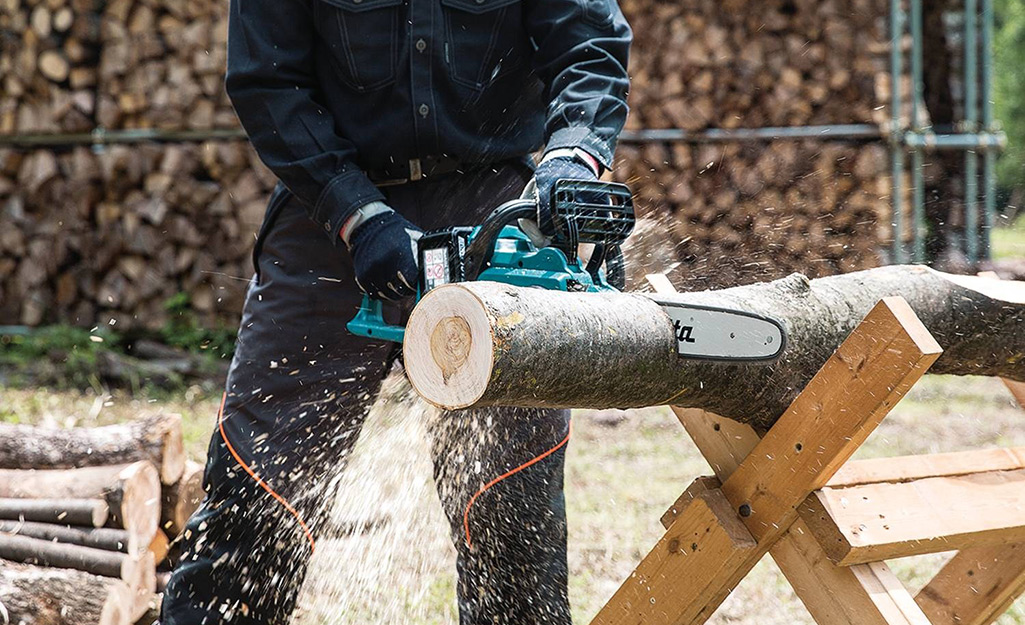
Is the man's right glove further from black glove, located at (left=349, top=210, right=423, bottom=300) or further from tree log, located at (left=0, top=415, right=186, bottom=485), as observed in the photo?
tree log, located at (left=0, top=415, right=186, bottom=485)

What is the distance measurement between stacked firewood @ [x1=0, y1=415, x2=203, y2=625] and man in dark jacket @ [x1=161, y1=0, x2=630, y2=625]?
51cm

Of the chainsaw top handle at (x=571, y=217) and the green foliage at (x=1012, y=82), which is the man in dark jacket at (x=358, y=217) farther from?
the green foliage at (x=1012, y=82)

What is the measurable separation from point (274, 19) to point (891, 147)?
466 centimetres

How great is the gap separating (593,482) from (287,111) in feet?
7.64

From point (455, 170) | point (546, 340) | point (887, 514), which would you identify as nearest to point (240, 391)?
point (455, 170)

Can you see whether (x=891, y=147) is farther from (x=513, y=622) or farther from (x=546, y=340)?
(x=546, y=340)

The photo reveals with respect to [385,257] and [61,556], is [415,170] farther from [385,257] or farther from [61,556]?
[61,556]

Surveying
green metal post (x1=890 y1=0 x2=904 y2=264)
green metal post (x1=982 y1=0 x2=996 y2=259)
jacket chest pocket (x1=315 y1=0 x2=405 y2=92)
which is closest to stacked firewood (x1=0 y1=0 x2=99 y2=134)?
jacket chest pocket (x1=315 y1=0 x2=405 y2=92)

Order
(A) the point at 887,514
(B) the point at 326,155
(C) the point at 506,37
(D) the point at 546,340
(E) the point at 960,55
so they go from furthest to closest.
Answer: (E) the point at 960,55 < (C) the point at 506,37 < (B) the point at 326,155 < (A) the point at 887,514 < (D) the point at 546,340

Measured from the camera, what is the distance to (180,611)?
2182 mm

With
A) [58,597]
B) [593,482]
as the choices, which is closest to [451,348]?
[58,597]

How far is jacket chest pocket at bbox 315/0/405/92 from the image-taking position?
222cm

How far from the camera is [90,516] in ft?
8.91

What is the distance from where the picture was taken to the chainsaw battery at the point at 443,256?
1.91 metres
